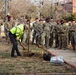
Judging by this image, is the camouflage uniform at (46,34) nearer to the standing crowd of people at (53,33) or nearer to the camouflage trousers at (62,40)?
the standing crowd of people at (53,33)

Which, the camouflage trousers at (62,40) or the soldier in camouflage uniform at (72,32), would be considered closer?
the soldier in camouflage uniform at (72,32)

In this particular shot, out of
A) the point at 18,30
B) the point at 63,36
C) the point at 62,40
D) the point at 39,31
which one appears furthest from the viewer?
the point at 39,31

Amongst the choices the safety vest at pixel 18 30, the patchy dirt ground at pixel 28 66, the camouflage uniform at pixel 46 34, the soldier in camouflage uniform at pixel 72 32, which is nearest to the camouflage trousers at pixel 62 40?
the soldier in camouflage uniform at pixel 72 32

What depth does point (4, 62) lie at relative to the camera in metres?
14.0

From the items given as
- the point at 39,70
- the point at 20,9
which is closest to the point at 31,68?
the point at 39,70

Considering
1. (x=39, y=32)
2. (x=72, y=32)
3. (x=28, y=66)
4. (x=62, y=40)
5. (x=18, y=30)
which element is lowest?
(x=28, y=66)

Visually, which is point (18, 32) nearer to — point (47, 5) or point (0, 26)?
point (0, 26)

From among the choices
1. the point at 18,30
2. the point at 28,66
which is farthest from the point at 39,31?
the point at 28,66

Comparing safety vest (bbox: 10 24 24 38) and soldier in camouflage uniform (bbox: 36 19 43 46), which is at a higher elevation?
safety vest (bbox: 10 24 24 38)

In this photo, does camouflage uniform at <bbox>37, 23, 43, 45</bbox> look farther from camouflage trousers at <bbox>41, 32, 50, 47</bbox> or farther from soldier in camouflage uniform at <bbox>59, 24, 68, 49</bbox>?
soldier in camouflage uniform at <bbox>59, 24, 68, 49</bbox>

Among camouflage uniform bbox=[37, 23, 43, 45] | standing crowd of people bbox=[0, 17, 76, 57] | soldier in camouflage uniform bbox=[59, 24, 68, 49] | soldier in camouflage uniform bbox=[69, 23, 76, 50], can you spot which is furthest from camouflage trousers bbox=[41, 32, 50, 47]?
soldier in camouflage uniform bbox=[69, 23, 76, 50]

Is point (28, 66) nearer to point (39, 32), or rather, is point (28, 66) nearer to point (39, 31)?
point (39, 31)

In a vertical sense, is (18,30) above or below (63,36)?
above

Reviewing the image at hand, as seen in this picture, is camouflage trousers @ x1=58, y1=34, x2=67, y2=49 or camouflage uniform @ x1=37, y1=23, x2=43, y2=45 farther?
camouflage uniform @ x1=37, y1=23, x2=43, y2=45
